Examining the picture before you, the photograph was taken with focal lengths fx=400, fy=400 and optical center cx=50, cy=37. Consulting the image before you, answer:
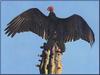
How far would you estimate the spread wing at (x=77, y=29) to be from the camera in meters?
14.6

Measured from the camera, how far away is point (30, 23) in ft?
49.7

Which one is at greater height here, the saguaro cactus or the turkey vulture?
the turkey vulture

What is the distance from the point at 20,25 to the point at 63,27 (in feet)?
6.17

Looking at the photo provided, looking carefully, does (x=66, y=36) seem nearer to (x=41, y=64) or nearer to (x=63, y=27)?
(x=63, y=27)

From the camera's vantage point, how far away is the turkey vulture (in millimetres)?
13902

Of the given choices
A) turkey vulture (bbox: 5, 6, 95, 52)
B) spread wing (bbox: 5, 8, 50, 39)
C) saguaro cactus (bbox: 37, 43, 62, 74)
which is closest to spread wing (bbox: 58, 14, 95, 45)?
turkey vulture (bbox: 5, 6, 95, 52)

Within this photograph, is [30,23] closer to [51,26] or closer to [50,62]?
[51,26]

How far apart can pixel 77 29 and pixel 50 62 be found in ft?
9.93

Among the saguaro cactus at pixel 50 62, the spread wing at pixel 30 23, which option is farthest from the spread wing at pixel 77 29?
the saguaro cactus at pixel 50 62

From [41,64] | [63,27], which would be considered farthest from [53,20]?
[41,64]

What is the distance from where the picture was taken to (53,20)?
14617 mm

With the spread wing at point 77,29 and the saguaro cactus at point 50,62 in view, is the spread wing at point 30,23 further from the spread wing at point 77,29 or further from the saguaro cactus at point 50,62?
the saguaro cactus at point 50,62

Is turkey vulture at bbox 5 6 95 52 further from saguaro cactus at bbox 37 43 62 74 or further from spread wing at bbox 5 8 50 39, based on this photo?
saguaro cactus at bbox 37 43 62 74

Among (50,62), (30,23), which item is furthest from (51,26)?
(50,62)
